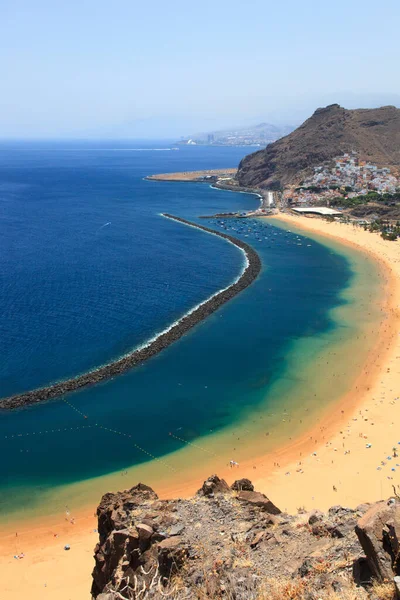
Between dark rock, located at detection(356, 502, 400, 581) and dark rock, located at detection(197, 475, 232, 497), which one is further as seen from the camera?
dark rock, located at detection(197, 475, 232, 497)

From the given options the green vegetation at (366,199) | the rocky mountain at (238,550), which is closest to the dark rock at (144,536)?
the rocky mountain at (238,550)

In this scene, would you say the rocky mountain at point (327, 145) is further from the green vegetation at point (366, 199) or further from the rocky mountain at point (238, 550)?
the rocky mountain at point (238, 550)

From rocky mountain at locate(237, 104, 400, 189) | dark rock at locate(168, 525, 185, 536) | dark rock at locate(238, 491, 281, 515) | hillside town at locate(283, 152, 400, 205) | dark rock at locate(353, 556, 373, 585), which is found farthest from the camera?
rocky mountain at locate(237, 104, 400, 189)

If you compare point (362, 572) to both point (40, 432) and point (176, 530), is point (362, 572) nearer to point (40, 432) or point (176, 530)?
point (176, 530)

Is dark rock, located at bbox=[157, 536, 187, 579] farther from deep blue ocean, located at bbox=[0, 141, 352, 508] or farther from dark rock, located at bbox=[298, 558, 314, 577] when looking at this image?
deep blue ocean, located at bbox=[0, 141, 352, 508]

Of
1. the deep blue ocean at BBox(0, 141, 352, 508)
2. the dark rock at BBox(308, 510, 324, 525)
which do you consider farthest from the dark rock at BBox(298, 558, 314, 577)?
the deep blue ocean at BBox(0, 141, 352, 508)
